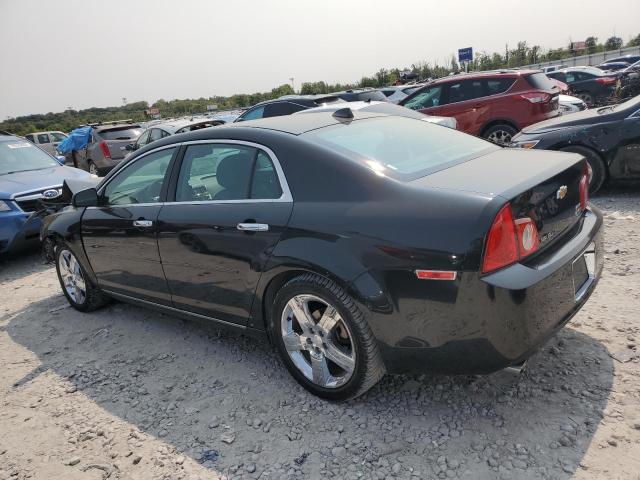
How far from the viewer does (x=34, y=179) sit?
24.0 feet

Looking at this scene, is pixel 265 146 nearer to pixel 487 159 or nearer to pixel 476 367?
pixel 487 159

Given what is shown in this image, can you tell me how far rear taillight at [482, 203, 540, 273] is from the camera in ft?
7.54

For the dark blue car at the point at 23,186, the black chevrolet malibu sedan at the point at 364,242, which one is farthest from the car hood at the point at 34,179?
the black chevrolet malibu sedan at the point at 364,242

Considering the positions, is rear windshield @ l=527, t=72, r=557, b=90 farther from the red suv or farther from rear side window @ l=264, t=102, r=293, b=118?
rear side window @ l=264, t=102, r=293, b=118

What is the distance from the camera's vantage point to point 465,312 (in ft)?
7.70

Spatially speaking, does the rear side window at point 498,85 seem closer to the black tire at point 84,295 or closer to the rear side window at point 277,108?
the rear side window at point 277,108

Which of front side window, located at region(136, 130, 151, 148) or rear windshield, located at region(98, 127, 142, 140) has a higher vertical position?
rear windshield, located at region(98, 127, 142, 140)

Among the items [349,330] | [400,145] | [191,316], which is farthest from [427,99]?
[349,330]

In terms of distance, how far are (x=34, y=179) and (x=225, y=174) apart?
204 inches

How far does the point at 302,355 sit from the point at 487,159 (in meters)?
1.63

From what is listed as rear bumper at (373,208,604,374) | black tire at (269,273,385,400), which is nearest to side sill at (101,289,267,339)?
black tire at (269,273,385,400)

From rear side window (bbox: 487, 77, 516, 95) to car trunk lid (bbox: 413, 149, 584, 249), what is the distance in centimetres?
706

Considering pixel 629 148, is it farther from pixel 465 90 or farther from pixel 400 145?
pixel 465 90

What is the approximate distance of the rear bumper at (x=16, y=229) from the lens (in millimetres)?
6512
